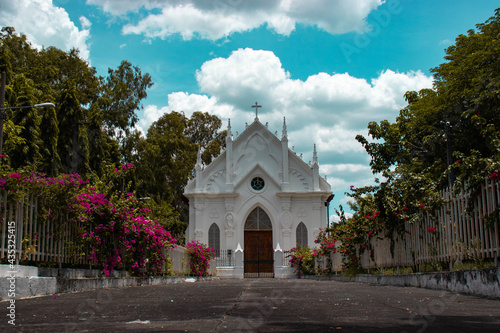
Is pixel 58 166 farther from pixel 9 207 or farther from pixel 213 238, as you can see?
pixel 9 207

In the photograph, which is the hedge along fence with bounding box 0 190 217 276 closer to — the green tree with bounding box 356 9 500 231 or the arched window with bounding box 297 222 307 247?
the green tree with bounding box 356 9 500 231

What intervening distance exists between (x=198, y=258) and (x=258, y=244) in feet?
26.3

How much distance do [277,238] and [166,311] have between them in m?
27.8

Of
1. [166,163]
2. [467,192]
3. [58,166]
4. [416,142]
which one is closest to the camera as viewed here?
[467,192]

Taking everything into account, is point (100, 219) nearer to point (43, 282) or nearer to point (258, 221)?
point (43, 282)

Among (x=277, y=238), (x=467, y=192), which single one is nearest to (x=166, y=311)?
(x=467, y=192)

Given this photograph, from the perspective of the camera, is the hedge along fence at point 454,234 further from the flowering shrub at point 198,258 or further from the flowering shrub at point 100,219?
the flowering shrub at point 198,258

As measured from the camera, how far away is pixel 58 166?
26594 millimetres

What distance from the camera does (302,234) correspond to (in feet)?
110

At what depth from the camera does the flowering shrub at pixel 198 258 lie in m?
25.9

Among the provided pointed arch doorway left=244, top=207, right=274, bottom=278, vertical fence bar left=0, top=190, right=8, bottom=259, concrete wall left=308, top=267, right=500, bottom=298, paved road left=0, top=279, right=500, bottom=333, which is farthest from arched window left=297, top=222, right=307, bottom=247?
paved road left=0, top=279, right=500, bottom=333

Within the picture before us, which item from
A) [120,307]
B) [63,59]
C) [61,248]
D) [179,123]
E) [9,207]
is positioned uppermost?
[63,59]

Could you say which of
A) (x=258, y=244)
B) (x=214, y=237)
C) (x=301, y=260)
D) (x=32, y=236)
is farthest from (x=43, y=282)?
(x=258, y=244)

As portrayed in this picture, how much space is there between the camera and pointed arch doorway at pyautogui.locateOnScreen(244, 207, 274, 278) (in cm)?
3331
